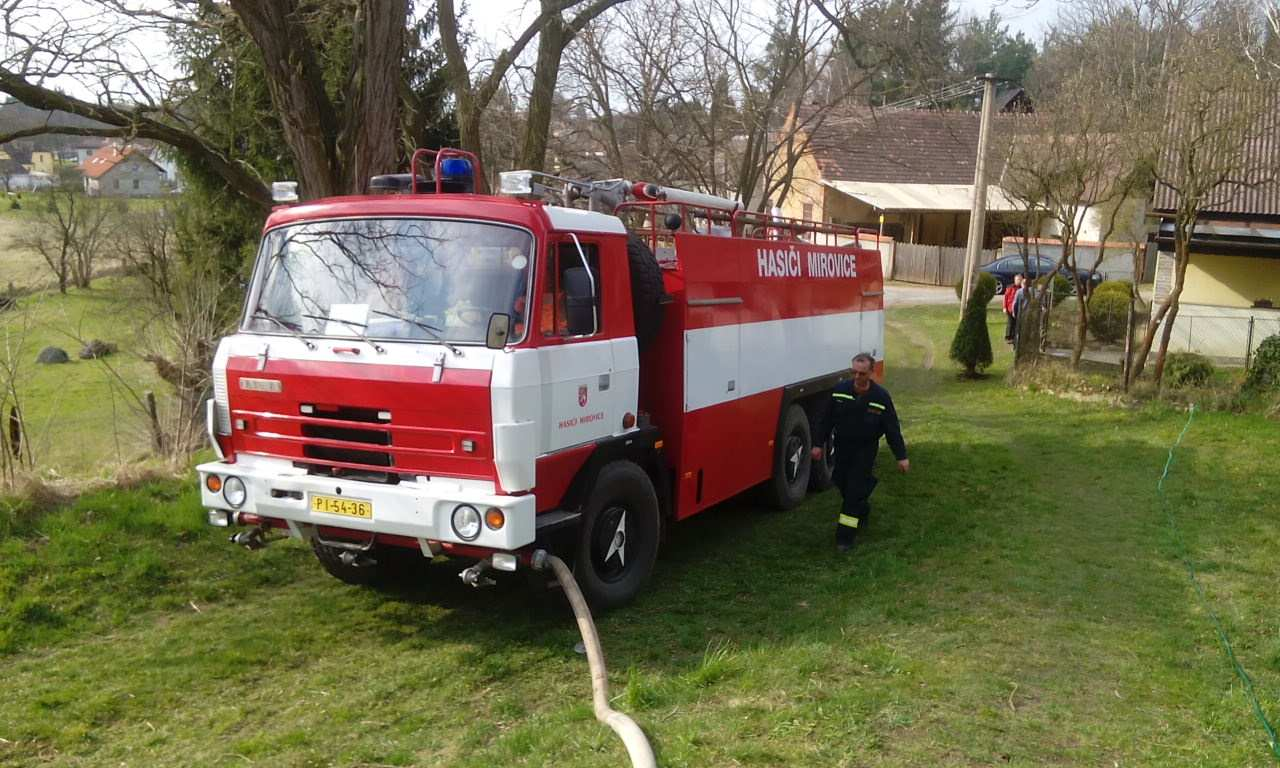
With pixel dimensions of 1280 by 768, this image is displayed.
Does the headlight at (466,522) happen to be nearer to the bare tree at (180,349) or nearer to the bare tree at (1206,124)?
the bare tree at (180,349)

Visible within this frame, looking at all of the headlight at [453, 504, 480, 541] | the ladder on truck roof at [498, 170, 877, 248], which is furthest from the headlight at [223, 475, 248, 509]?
the ladder on truck roof at [498, 170, 877, 248]

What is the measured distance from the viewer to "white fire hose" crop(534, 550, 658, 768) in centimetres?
462

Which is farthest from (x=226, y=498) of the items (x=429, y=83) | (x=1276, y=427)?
(x=1276, y=427)

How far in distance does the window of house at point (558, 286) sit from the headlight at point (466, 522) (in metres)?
1.14

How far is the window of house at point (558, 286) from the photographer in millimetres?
6383

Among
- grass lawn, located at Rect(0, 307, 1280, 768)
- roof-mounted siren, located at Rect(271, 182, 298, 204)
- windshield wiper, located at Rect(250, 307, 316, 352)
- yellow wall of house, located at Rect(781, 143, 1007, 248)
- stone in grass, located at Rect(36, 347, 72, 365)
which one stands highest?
yellow wall of house, located at Rect(781, 143, 1007, 248)

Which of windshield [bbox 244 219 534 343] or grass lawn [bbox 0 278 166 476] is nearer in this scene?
windshield [bbox 244 219 534 343]

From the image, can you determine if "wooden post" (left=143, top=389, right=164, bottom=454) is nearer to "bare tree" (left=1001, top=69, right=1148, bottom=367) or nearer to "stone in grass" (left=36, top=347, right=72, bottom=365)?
"bare tree" (left=1001, top=69, right=1148, bottom=367)

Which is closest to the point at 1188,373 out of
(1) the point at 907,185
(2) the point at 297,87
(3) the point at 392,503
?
(2) the point at 297,87

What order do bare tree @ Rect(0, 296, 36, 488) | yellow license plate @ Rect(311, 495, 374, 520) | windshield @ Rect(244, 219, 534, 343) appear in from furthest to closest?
bare tree @ Rect(0, 296, 36, 488), windshield @ Rect(244, 219, 534, 343), yellow license plate @ Rect(311, 495, 374, 520)

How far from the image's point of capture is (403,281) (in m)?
6.39

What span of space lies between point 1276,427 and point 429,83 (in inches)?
523

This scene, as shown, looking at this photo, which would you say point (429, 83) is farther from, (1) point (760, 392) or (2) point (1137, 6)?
(2) point (1137, 6)

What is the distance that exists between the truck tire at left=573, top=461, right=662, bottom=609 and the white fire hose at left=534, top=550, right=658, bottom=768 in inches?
9.5
